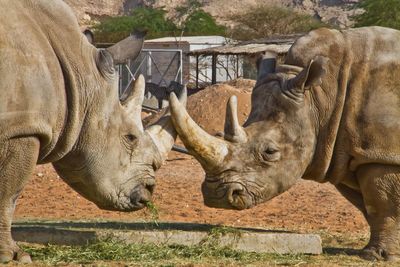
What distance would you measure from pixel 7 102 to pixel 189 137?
1810 millimetres

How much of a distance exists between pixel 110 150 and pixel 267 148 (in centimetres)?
131

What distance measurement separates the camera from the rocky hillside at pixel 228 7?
254 ft

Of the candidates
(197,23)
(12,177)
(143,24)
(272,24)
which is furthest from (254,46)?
(143,24)

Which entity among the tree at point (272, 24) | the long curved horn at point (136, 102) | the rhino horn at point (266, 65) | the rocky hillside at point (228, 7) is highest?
the rhino horn at point (266, 65)

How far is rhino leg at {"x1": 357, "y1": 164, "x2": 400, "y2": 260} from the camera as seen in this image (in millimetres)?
9297

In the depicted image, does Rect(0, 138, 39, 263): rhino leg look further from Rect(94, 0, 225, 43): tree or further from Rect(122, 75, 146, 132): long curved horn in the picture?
Rect(94, 0, 225, 43): tree

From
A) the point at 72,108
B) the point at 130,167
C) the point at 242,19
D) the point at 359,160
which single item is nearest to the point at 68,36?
the point at 72,108

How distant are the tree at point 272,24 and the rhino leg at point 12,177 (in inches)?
1953

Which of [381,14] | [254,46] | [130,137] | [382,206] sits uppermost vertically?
[130,137]

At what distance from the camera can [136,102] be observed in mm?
9148

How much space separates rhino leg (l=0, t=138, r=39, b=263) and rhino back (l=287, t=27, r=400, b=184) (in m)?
2.52

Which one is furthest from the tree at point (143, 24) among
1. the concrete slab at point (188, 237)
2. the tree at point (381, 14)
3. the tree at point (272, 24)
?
the concrete slab at point (188, 237)

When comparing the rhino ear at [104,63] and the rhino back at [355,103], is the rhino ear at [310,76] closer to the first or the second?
the rhino back at [355,103]

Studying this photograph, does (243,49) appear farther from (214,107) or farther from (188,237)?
(188,237)
